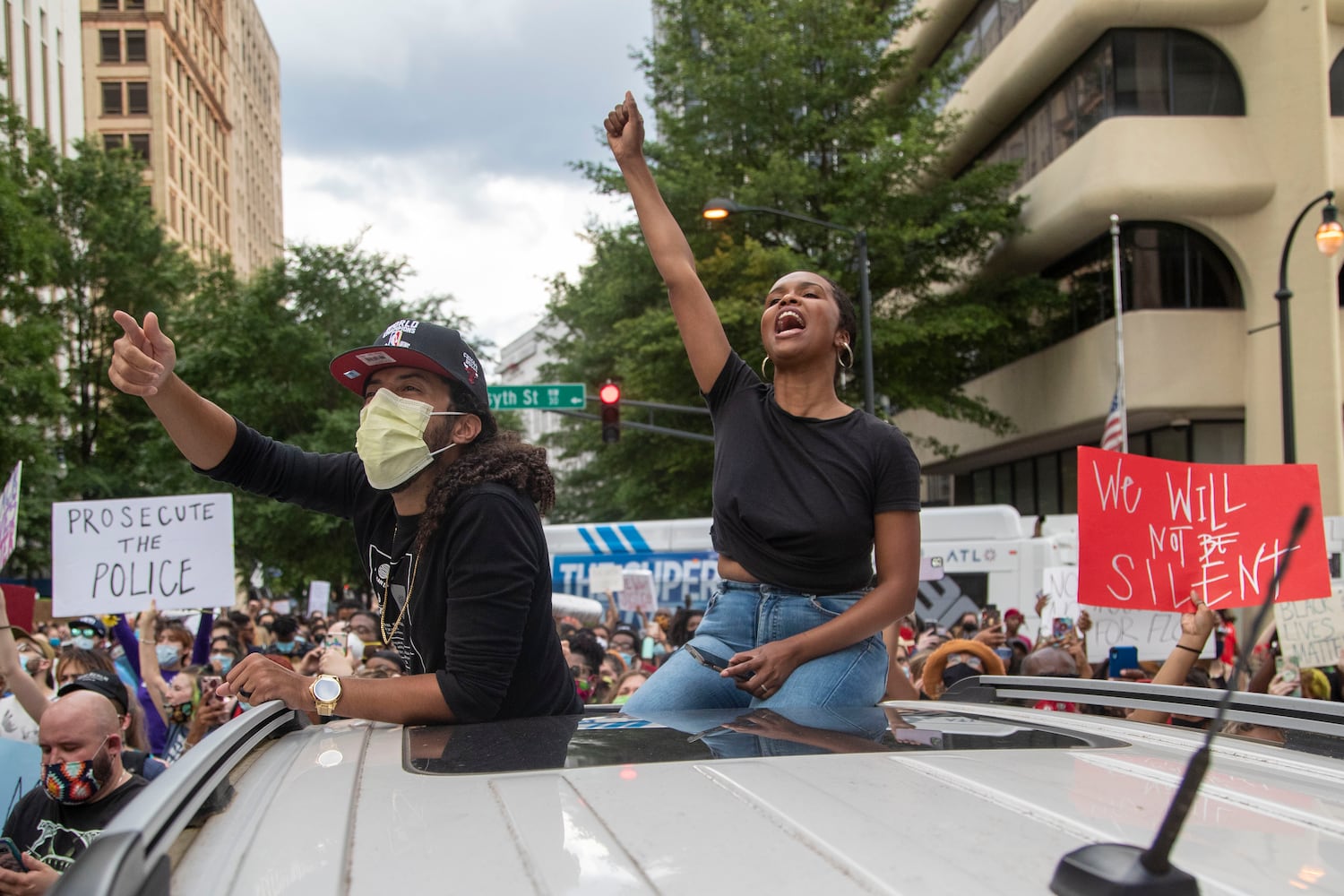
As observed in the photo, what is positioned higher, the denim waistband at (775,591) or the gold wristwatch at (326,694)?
the denim waistband at (775,591)

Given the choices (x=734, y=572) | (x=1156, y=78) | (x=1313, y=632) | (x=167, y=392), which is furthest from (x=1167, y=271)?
(x=167, y=392)

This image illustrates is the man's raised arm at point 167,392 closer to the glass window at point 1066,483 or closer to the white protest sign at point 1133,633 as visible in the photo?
the white protest sign at point 1133,633

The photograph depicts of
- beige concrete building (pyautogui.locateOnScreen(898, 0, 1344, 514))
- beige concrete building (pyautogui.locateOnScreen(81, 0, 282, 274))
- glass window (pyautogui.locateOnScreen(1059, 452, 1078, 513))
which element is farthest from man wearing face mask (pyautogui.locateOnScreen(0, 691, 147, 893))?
beige concrete building (pyautogui.locateOnScreen(81, 0, 282, 274))

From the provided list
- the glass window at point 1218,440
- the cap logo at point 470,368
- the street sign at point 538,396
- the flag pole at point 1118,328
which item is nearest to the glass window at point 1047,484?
the glass window at point 1218,440

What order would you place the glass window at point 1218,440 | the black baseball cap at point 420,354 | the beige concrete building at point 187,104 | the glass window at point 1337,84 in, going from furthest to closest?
the beige concrete building at point 187,104 < the glass window at point 1218,440 < the glass window at point 1337,84 < the black baseball cap at point 420,354

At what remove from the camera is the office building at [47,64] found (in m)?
37.5

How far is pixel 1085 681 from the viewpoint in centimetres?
276

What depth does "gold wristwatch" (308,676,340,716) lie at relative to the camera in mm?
2340

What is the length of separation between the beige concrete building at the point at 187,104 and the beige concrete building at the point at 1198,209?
42726mm

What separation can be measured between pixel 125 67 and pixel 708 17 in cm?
5714

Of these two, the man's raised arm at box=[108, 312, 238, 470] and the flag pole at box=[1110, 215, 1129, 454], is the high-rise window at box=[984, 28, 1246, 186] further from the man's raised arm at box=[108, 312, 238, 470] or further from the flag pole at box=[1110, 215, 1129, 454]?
the man's raised arm at box=[108, 312, 238, 470]

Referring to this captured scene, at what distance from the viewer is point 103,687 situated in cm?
463

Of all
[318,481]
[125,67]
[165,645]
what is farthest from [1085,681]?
[125,67]

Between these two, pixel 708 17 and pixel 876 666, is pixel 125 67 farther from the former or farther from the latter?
pixel 876 666
